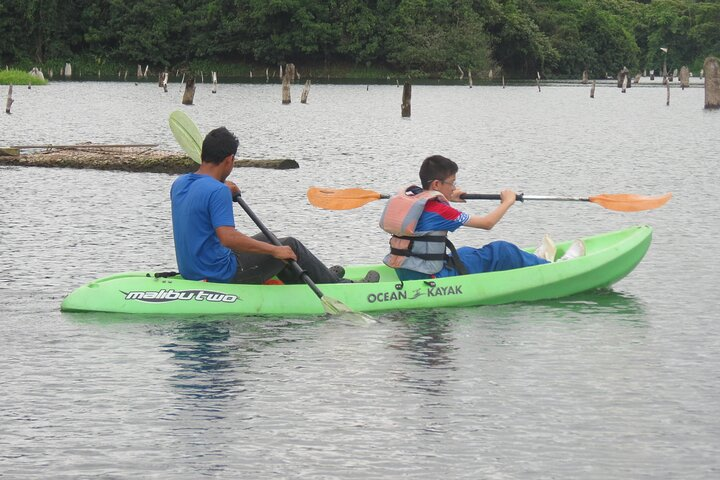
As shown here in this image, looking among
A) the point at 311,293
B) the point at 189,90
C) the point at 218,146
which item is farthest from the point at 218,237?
the point at 189,90

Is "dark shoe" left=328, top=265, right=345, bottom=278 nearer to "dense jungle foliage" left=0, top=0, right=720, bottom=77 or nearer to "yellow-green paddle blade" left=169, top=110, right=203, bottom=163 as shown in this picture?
"yellow-green paddle blade" left=169, top=110, right=203, bottom=163

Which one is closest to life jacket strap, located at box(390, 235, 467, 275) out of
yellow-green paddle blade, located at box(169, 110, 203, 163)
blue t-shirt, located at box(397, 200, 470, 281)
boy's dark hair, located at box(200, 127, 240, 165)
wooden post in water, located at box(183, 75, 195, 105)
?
blue t-shirt, located at box(397, 200, 470, 281)

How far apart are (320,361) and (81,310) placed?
283 centimetres

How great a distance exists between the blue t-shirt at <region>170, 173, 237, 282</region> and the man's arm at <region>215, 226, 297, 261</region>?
7cm

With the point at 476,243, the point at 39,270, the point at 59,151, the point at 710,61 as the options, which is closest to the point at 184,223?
the point at 39,270

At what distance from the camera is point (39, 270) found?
15.4m

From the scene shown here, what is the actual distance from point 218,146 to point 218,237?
31.6 inches

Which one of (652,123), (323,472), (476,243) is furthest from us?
(652,123)

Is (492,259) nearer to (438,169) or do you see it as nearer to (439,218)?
(439,218)

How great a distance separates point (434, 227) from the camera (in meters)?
12.7

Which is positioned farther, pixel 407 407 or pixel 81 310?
pixel 81 310

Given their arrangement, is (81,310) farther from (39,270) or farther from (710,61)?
(710,61)

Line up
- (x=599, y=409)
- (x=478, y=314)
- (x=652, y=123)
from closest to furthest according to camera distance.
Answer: (x=599, y=409), (x=478, y=314), (x=652, y=123)

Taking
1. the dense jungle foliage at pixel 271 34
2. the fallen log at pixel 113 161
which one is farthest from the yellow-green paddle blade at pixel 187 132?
the dense jungle foliage at pixel 271 34
